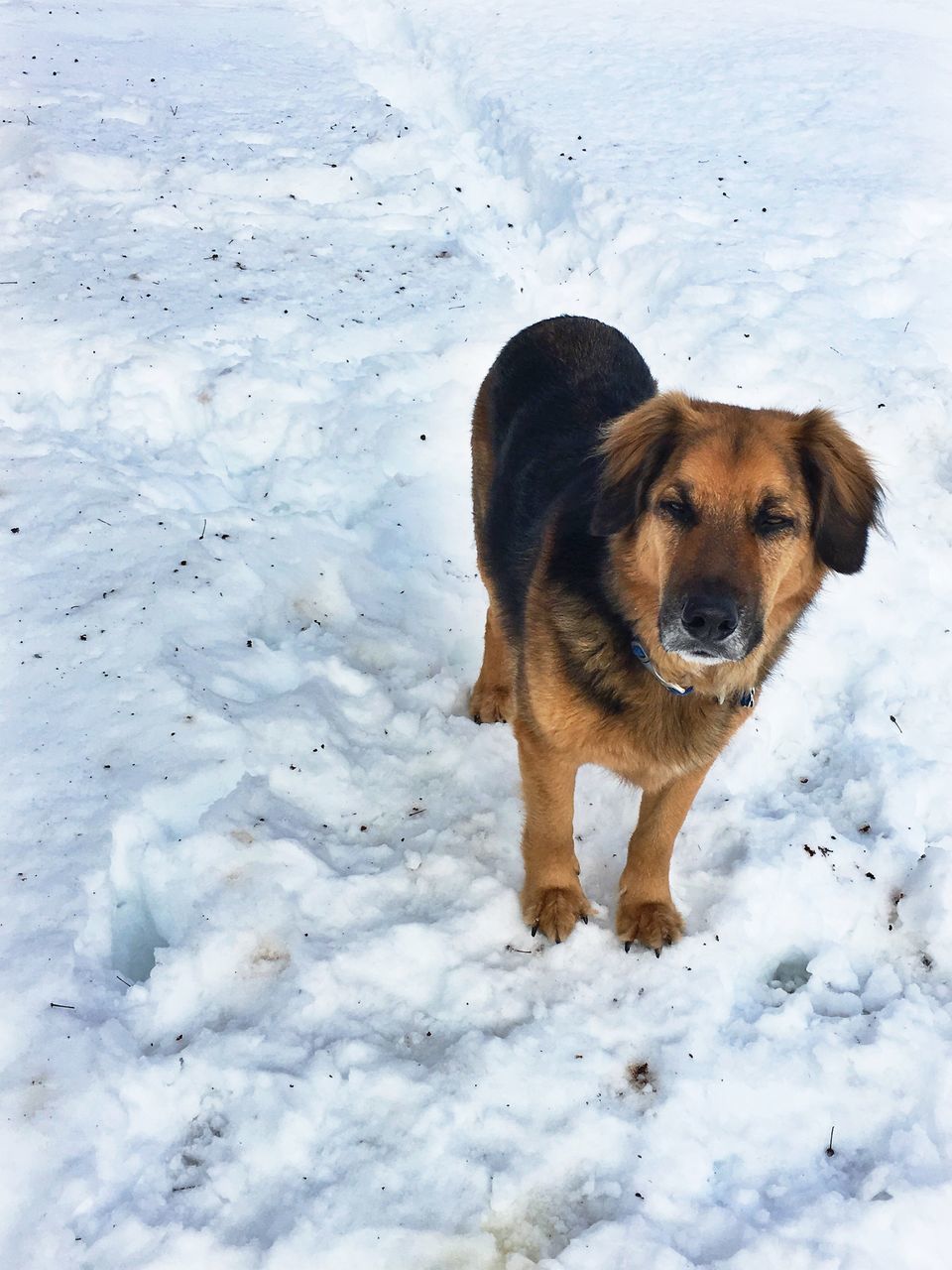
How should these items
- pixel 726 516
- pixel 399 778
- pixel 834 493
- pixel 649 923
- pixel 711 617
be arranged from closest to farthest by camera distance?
1. pixel 711 617
2. pixel 726 516
3. pixel 834 493
4. pixel 649 923
5. pixel 399 778

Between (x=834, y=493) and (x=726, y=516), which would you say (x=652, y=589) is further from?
(x=834, y=493)

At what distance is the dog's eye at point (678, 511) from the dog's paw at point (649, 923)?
1374mm

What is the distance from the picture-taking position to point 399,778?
11.9ft

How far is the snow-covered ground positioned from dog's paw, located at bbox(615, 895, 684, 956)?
0.06m

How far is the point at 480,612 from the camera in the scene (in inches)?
178

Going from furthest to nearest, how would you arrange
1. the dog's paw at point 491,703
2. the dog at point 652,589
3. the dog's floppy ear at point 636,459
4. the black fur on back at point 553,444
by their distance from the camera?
1. the dog's paw at point 491,703
2. the black fur on back at point 553,444
3. the dog's floppy ear at point 636,459
4. the dog at point 652,589

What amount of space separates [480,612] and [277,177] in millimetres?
5113

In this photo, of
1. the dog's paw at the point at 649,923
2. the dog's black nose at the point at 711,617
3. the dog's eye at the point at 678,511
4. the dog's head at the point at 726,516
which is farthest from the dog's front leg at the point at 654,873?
the dog's eye at the point at 678,511

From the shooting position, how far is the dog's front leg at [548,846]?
3078mm

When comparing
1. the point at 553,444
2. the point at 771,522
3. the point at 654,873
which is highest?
the point at 771,522

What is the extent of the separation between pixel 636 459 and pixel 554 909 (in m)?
1.52

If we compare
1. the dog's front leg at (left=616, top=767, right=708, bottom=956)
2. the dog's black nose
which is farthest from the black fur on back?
the dog's front leg at (left=616, top=767, right=708, bottom=956)

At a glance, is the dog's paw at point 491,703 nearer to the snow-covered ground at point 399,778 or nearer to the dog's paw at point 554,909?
the snow-covered ground at point 399,778

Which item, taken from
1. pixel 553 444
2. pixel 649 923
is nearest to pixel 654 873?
pixel 649 923
